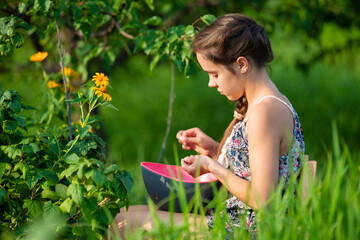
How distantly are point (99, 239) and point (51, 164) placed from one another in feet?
1.15

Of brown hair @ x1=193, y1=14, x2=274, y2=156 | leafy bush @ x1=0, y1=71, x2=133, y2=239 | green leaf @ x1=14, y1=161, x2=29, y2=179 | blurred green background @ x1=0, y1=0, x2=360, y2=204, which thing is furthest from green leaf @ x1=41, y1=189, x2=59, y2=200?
blurred green background @ x1=0, y1=0, x2=360, y2=204

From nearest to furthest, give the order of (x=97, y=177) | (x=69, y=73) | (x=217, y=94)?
(x=97, y=177) < (x=69, y=73) < (x=217, y=94)

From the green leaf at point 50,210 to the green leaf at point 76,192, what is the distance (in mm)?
136

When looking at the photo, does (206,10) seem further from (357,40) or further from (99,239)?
(99,239)

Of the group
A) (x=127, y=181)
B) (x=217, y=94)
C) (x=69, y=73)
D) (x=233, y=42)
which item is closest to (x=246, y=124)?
(x=233, y=42)

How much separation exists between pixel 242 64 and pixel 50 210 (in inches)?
35.0

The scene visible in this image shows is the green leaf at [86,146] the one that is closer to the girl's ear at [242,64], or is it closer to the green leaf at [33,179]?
the green leaf at [33,179]

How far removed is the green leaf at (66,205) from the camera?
1.64 meters

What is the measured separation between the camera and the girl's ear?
1798mm

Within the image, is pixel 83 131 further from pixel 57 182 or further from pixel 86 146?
pixel 57 182

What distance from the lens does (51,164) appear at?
1.87 m

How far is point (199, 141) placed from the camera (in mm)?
2166

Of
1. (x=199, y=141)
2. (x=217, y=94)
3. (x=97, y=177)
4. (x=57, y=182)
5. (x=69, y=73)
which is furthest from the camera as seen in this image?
(x=217, y=94)

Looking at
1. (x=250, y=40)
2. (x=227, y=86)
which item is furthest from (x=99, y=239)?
(x=250, y=40)
